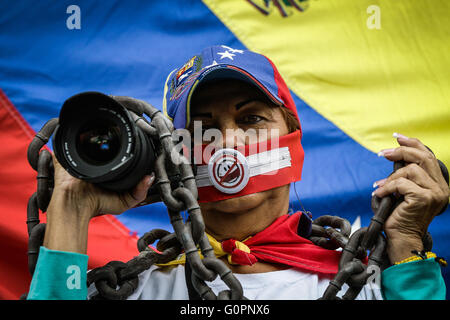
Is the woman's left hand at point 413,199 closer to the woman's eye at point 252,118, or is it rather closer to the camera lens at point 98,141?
the woman's eye at point 252,118

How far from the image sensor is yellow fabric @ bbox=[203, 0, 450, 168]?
2637 mm

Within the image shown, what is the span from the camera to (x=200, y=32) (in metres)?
2.85

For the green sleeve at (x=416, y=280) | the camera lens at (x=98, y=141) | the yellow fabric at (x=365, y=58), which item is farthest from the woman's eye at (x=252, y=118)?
the yellow fabric at (x=365, y=58)

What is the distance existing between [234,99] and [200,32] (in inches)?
45.2

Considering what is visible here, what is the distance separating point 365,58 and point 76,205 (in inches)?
71.6

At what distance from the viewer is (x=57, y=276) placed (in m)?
1.43

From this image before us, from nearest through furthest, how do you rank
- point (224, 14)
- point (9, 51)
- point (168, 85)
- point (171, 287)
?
point (171, 287) → point (168, 85) → point (9, 51) → point (224, 14)

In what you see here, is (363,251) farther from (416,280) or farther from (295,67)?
(295,67)

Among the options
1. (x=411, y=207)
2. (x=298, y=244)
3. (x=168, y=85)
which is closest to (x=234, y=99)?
(x=168, y=85)

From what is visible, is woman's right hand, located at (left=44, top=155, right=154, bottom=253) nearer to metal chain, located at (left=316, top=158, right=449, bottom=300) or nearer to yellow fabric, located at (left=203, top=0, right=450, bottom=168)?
metal chain, located at (left=316, top=158, right=449, bottom=300)

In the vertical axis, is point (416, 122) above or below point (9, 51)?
below

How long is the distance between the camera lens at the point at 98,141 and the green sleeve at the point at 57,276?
12.3 inches
